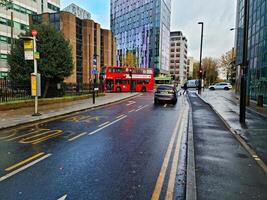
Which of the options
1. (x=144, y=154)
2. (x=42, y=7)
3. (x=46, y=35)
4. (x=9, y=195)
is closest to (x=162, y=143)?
(x=144, y=154)

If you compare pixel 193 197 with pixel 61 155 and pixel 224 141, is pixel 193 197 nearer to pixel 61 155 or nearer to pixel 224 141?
pixel 61 155

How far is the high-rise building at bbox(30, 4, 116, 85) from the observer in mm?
54062

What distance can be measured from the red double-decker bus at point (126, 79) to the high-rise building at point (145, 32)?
38.0 meters

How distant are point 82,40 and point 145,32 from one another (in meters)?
37.3

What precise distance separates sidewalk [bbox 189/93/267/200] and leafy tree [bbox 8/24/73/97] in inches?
551

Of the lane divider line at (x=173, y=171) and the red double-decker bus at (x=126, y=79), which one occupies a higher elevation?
the red double-decker bus at (x=126, y=79)

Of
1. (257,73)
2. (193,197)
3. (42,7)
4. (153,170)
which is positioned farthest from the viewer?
(42,7)

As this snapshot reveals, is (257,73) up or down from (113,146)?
up

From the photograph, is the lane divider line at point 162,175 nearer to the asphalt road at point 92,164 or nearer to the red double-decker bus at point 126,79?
the asphalt road at point 92,164

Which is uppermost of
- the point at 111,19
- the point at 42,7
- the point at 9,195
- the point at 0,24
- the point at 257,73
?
the point at 111,19

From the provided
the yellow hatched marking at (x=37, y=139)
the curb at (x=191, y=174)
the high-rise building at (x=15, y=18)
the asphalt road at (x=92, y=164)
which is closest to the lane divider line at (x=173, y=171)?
the asphalt road at (x=92, y=164)

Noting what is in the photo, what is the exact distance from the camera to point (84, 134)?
27.4 feet

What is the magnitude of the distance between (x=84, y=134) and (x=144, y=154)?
308 cm

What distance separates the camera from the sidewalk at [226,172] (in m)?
3.92
